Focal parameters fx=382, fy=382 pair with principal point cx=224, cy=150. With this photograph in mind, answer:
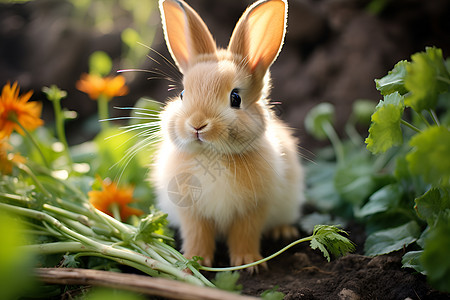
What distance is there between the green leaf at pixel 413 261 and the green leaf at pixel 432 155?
61 cm

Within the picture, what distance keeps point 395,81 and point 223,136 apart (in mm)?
703

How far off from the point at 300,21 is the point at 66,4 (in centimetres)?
303

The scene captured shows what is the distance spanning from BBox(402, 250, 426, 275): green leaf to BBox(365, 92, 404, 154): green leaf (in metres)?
0.51

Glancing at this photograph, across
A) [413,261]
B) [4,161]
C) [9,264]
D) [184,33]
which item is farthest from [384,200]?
[4,161]

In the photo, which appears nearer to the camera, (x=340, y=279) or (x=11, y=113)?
(x=340, y=279)

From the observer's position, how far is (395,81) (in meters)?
1.45

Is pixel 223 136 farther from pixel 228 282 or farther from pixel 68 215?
pixel 68 215

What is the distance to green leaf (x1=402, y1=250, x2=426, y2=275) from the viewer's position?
5.04 feet

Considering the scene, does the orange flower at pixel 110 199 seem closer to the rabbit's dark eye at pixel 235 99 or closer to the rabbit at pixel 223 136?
the rabbit at pixel 223 136

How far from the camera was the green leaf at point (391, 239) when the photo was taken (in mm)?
1761

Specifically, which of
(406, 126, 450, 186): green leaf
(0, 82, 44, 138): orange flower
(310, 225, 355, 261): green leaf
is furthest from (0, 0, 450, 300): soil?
(0, 82, 44, 138): orange flower

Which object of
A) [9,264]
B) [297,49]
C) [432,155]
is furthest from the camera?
[297,49]

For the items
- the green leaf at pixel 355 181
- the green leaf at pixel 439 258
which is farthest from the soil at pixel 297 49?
the green leaf at pixel 439 258

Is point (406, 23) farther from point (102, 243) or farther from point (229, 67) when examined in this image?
point (102, 243)
